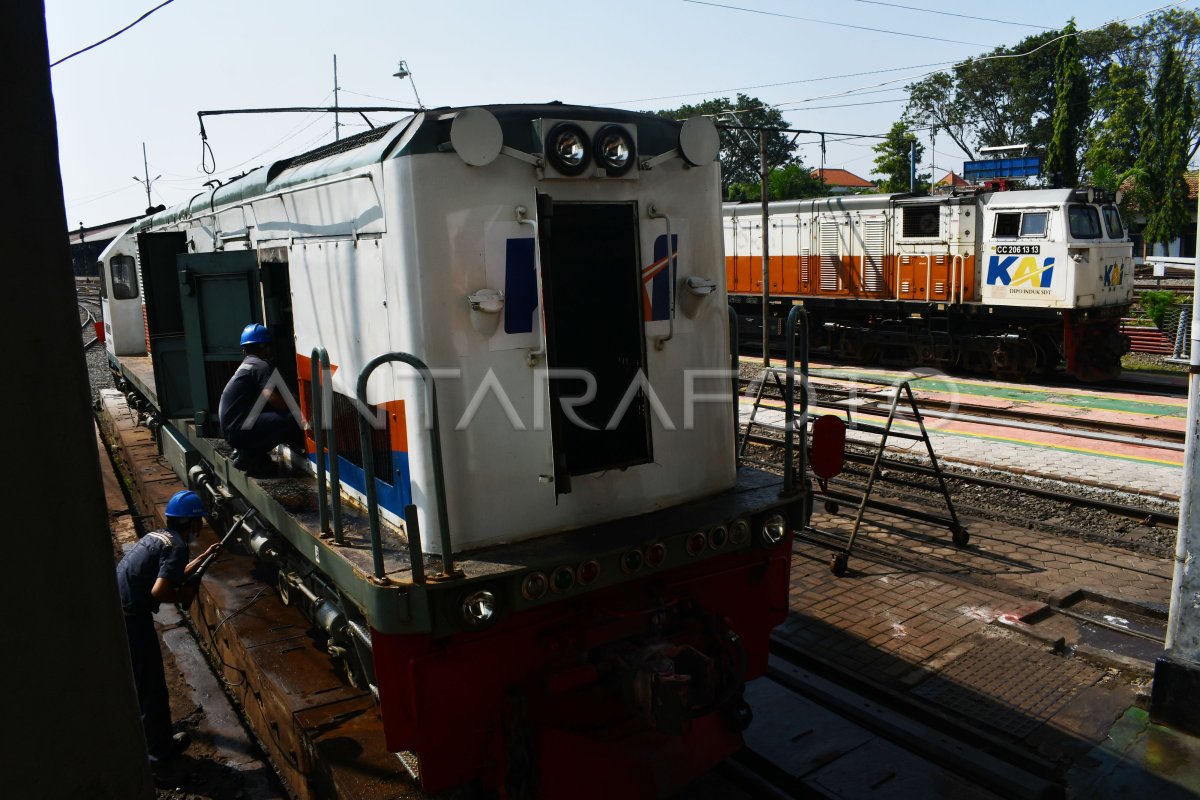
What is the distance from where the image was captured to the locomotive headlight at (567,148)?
411 centimetres

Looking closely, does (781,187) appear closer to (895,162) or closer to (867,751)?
(895,162)

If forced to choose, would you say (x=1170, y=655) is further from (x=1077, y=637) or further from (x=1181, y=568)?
(x=1077, y=637)

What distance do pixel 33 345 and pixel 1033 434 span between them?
43.1ft

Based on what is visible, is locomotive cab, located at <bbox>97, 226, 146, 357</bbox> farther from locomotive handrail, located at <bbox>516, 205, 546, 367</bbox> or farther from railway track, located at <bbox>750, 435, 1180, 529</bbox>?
locomotive handrail, located at <bbox>516, 205, 546, 367</bbox>

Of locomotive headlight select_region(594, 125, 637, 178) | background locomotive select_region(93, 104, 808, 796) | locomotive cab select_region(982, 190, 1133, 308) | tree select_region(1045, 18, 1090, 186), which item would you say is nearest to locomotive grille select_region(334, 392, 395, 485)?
background locomotive select_region(93, 104, 808, 796)

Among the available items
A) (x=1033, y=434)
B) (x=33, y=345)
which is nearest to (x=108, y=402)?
(x=1033, y=434)

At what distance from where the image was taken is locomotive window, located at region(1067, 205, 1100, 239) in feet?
53.9

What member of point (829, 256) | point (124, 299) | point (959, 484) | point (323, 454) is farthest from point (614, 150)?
point (829, 256)

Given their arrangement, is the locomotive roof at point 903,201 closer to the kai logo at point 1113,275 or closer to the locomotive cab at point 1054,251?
the locomotive cab at point 1054,251

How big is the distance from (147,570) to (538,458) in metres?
2.91

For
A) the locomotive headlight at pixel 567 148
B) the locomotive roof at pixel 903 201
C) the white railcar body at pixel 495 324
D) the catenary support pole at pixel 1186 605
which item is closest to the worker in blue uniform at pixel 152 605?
the white railcar body at pixel 495 324

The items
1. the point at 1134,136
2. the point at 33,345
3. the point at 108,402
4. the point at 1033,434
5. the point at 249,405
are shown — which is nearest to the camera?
the point at 33,345

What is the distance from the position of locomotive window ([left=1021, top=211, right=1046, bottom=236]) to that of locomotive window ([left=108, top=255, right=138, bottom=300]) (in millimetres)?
16024

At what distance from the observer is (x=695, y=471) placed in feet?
15.9
